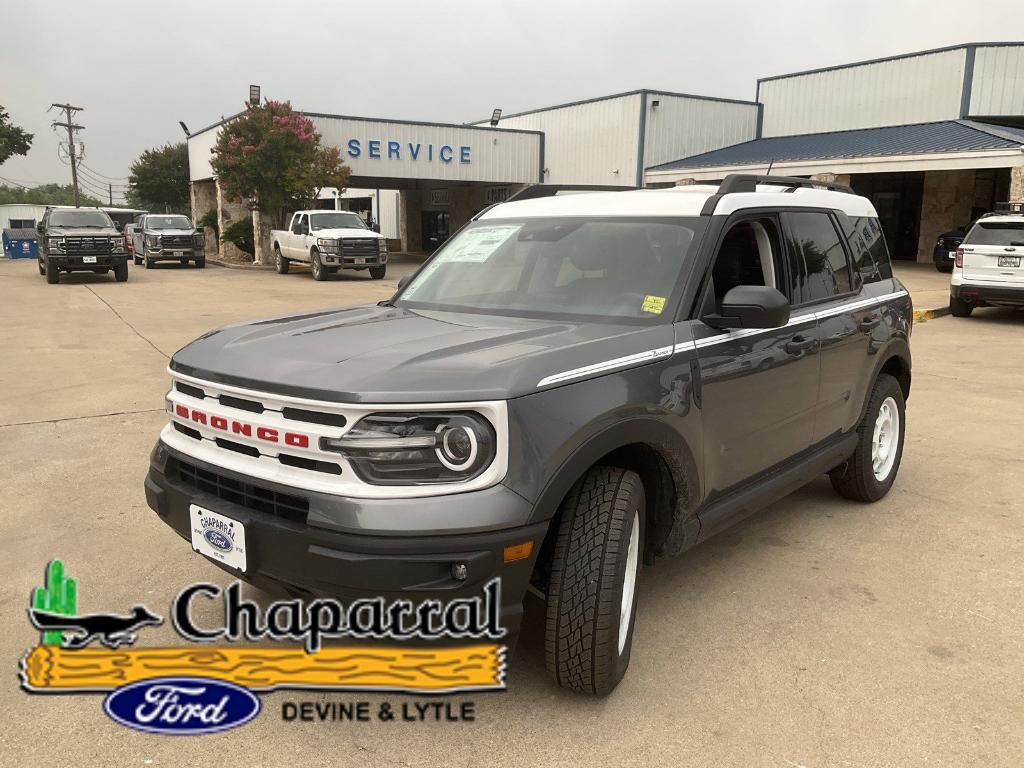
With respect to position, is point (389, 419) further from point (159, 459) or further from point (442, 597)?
point (159, 459)

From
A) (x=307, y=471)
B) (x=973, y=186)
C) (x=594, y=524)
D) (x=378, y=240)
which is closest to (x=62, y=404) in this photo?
(x=307, y=471)

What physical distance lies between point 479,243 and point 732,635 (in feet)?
7.31

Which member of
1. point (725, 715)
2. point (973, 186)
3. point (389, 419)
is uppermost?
point (973, 186)

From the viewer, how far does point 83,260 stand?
2173cm

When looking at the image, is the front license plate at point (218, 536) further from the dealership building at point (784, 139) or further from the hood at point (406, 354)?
the dealership building at point (784, 139)

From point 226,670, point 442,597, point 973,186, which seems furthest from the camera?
point 973,186

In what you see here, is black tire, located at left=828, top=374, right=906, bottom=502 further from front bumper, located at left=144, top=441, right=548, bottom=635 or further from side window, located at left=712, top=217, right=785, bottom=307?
front bumper, located at left=144, top=441, right=548, bottom=635

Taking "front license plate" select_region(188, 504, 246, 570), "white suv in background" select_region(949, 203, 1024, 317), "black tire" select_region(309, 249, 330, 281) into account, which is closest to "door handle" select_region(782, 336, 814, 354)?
"front license plate" select_region(188, 504, 246, 570)

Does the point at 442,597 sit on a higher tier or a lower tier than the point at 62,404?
higher

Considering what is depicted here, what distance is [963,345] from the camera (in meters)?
11.8

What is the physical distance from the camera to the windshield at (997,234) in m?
13.4

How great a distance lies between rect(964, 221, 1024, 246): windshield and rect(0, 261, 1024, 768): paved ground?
7.81 meters

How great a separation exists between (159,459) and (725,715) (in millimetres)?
2274
